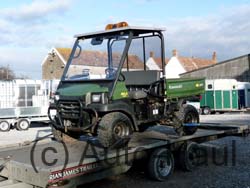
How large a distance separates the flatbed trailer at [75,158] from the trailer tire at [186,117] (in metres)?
0.18

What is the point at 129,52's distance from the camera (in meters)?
7.39

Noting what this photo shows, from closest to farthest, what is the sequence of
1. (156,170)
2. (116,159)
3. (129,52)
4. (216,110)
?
(116,159) < (156,170) < (129,52) < (216,110)

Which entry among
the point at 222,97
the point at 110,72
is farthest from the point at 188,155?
the point at 222,97

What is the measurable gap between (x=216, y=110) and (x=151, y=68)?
19.1 m

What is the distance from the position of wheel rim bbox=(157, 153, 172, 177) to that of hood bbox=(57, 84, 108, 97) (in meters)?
1.71

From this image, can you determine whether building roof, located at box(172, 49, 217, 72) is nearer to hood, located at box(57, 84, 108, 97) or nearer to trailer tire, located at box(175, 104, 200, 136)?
trailer tire, located at box(175, 104, 200, 136)

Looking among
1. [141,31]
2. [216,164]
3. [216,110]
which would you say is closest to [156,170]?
[216,164]

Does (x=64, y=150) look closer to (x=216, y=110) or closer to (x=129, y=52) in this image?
(x=129, y=52)

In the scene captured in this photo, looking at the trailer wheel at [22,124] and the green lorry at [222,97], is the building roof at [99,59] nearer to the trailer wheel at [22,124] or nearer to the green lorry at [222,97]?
the trailer wheel at [22,124]

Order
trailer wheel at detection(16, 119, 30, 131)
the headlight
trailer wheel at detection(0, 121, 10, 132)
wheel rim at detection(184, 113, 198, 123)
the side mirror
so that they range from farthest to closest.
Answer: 1. trailer wheel at detection(16, 119, 30, 131)
2. trailer wheel at detection(0, 121, 10, 132)
3. wheel rim at detection(184, 113, 198, 123)
4. the side mirror
5. the headlight

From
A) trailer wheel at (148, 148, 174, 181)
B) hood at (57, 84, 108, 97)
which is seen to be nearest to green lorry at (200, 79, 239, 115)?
trailer wheel at (148, 148, 174, 181)

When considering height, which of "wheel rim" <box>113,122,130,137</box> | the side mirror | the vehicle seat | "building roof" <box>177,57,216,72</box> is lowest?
"wheel rim" <box>113,122,130,137</box>

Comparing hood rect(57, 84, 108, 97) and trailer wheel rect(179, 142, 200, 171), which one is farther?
trailer wheel rect(179, 142, 200, 171)

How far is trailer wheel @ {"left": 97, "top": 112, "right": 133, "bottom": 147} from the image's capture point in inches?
244
